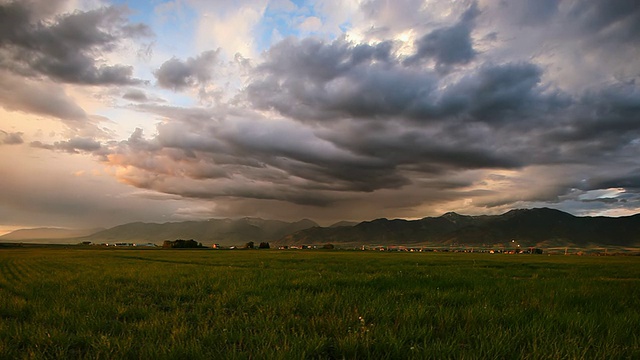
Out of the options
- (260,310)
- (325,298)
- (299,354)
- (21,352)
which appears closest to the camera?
(299,354)

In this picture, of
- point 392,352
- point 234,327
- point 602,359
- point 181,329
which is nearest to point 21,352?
point 181,329

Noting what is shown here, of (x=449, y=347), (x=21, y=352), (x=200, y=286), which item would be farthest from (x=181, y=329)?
(x=200, y=286)

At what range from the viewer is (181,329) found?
17.2ft

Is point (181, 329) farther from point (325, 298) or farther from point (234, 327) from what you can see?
point (325, 298)

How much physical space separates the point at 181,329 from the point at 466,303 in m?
6.25

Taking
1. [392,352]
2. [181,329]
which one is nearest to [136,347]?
[181,329]

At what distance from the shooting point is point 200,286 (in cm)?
1067

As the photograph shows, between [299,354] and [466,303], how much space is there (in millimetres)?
5343

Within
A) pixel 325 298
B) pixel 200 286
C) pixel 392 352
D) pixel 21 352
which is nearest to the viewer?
pixel 392 352

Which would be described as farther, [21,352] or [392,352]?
[21,352]

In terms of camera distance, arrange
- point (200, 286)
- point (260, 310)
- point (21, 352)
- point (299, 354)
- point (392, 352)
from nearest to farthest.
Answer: point (299, 354), point (392, 352), point (21, 352), point (260, 310), point (200, 286)

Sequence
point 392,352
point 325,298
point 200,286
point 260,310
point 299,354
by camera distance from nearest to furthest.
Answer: point 299,354 → point 392,352 → point 260,310 → point 325,298 → point 200,286

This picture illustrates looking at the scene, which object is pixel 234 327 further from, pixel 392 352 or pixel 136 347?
pixel 392 352

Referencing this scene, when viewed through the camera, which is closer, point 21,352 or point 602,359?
point 602,359
